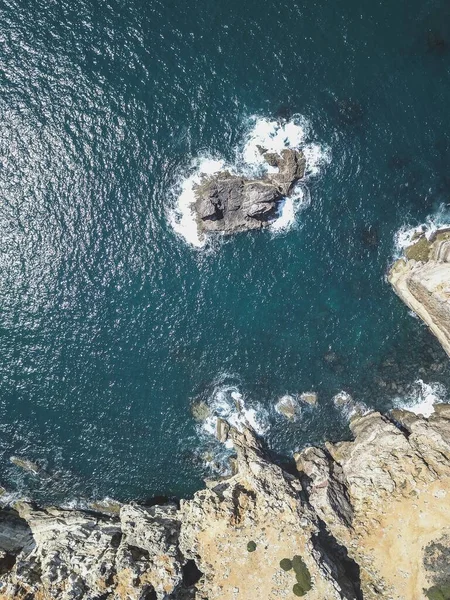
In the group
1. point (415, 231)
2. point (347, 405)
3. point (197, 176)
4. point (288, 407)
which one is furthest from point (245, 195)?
point (347, 405)

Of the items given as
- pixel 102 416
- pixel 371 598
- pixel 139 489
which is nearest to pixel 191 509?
pixel 139 489

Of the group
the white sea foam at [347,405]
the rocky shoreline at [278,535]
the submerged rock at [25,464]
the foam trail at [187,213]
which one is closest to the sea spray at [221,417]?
the rocky shoreline at [278,535]

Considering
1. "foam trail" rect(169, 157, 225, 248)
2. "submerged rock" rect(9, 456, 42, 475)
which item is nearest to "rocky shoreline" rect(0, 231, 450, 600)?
"submerged rock" rect(9, 456, 42, 475)

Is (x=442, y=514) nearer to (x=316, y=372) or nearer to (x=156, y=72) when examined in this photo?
(x=316, y=372)

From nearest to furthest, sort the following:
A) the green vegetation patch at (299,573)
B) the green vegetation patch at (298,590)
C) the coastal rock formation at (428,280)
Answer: the green vegetation patch at (298,590), the green vegetation patch at (299,573), the coastal rock formation at (428,280)

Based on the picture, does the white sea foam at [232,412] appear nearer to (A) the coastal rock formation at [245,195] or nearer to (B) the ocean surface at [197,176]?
(B) the ocean surface at [197,176]

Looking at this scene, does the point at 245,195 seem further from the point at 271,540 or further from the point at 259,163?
the point at 271,540

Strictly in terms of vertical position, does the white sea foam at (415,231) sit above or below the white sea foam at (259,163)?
below
